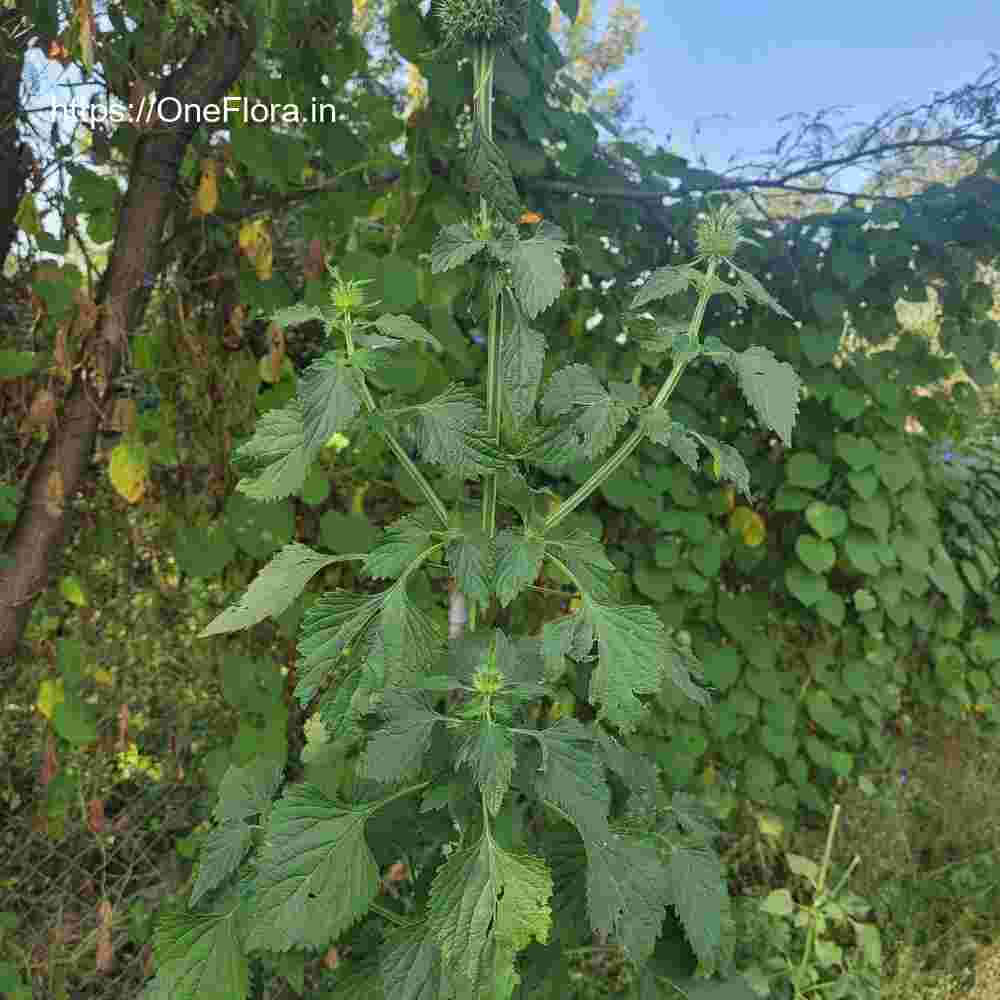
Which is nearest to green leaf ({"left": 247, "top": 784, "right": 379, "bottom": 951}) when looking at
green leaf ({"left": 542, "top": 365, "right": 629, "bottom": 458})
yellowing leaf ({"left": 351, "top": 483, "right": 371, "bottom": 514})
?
green leaf ({"left": 542, "top": 365, "right": 629, "bottom": 458})

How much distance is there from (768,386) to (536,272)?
27cm

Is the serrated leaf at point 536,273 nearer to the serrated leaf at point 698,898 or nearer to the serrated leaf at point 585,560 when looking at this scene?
the serrated leaf at point 585,560

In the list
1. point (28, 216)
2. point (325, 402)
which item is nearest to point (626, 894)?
point (325, 402)

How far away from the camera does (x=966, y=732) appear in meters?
3.12

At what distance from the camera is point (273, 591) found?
0.95 meters

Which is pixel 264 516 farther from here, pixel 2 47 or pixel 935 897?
pixel 935 897

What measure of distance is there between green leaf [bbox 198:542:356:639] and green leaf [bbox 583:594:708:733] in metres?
0.27

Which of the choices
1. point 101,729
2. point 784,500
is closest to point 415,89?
point 784,500

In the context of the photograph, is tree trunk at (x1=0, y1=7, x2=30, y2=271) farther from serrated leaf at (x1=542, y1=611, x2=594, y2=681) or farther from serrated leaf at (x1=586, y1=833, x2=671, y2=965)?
serrated leaf at (x1=586, y1=833, x2=671, y2=965)

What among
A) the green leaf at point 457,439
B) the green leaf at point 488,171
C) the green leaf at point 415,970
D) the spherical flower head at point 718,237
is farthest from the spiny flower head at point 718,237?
the green leaf at point 415,970

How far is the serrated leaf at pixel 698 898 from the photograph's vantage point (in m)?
1.02

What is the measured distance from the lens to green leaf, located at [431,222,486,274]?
935 mm

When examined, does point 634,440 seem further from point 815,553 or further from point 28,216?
point 815,553

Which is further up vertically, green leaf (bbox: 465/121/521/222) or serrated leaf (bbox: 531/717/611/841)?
green leaf (bbox: 465/121/521/222)
